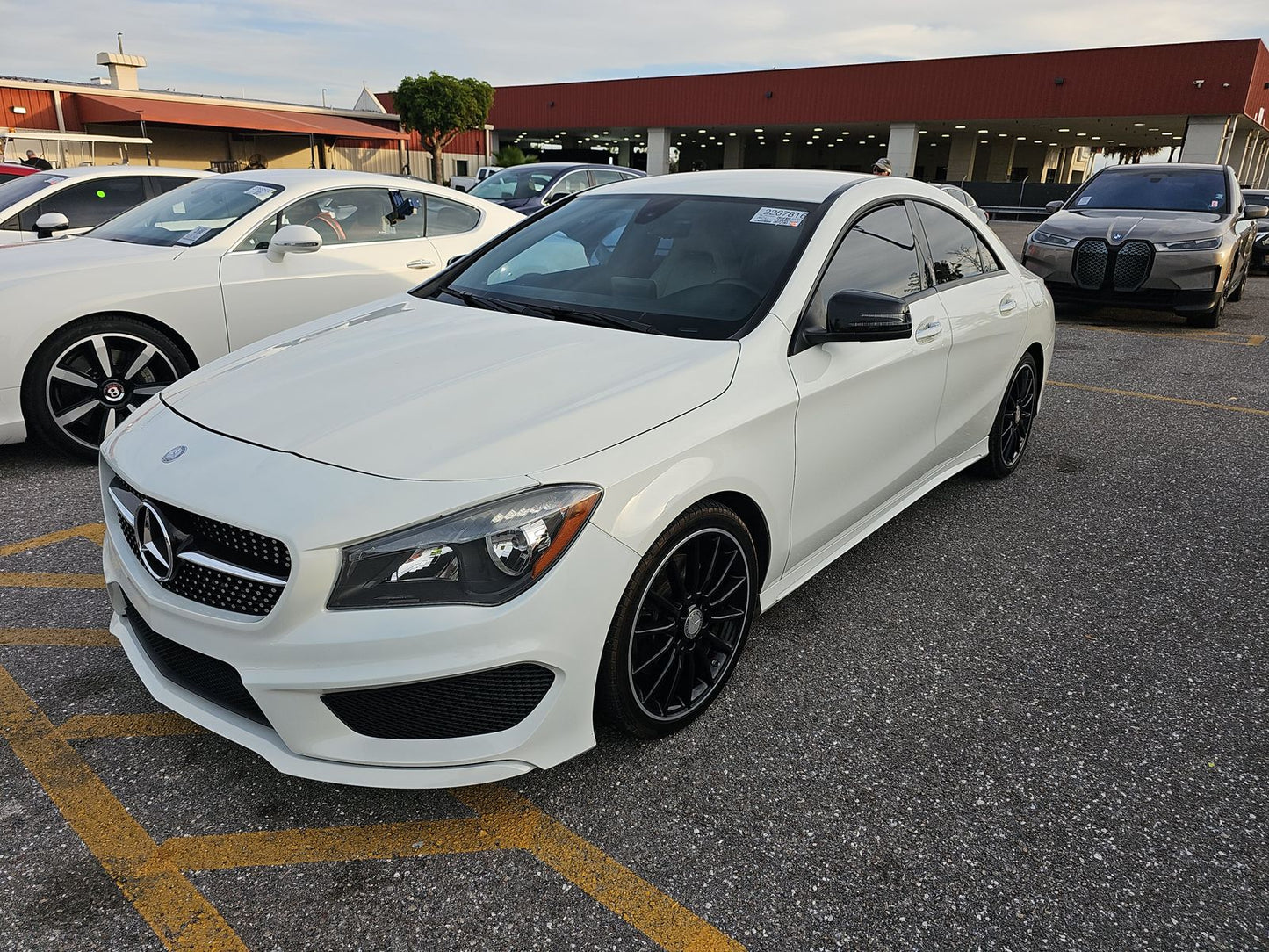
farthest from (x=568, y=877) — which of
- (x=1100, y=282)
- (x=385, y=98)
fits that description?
(x=385, y=98)

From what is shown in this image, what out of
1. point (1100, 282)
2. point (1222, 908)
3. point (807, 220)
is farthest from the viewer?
point (1100, 282)

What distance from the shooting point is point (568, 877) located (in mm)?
2117

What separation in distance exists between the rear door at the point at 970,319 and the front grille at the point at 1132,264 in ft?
18.6

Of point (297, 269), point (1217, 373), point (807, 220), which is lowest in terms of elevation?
point (1217, 373)

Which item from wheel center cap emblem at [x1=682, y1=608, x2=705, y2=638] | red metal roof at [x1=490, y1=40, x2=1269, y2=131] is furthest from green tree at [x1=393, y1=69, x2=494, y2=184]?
wheel center cap emblem at [x1=682, y1=608, x2=705, y2=638]

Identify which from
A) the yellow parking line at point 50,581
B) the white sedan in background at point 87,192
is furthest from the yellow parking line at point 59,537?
the white sedan in background at point 87,192

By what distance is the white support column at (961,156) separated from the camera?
44.5 meters

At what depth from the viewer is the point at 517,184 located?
45.9 feet

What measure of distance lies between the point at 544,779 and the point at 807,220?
2075mm

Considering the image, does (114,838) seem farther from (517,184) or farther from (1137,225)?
(517,184)

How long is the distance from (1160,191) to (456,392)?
1027 cm

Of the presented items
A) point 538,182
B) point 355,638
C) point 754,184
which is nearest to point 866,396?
point 754,184

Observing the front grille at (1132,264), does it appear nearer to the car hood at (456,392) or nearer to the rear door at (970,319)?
the rear door at (970,319)

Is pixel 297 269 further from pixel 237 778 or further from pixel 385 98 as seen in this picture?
pixel 385 98
